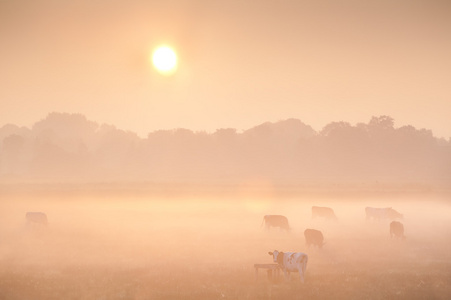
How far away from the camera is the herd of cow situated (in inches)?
793

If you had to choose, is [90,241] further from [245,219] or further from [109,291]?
[245,219]

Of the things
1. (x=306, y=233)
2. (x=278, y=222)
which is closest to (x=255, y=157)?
(x=278, y=222)

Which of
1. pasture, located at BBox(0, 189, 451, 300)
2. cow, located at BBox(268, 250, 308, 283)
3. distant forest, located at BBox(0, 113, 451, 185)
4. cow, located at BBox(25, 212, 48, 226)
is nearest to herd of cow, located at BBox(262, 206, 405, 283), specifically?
cow, located at BBox(268, 250, 308, 283)

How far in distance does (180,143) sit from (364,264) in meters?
92.9

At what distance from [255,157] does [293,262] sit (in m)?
90.2

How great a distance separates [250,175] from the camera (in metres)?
103

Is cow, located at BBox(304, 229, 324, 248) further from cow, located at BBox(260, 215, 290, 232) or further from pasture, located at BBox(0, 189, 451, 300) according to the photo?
cow, located at BBox(260, 215, 290, 232)

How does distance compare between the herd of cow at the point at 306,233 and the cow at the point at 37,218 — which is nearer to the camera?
the herd of cow at the point at 306,233

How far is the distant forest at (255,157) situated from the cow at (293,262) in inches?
3049

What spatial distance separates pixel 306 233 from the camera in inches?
1157

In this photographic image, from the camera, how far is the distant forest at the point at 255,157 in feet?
343

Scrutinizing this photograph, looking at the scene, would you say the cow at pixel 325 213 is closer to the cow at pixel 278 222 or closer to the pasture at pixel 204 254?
the pasture at pixel 204 254

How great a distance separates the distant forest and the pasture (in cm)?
5196

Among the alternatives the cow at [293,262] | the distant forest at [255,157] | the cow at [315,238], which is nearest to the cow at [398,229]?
the cow at [315,238]
